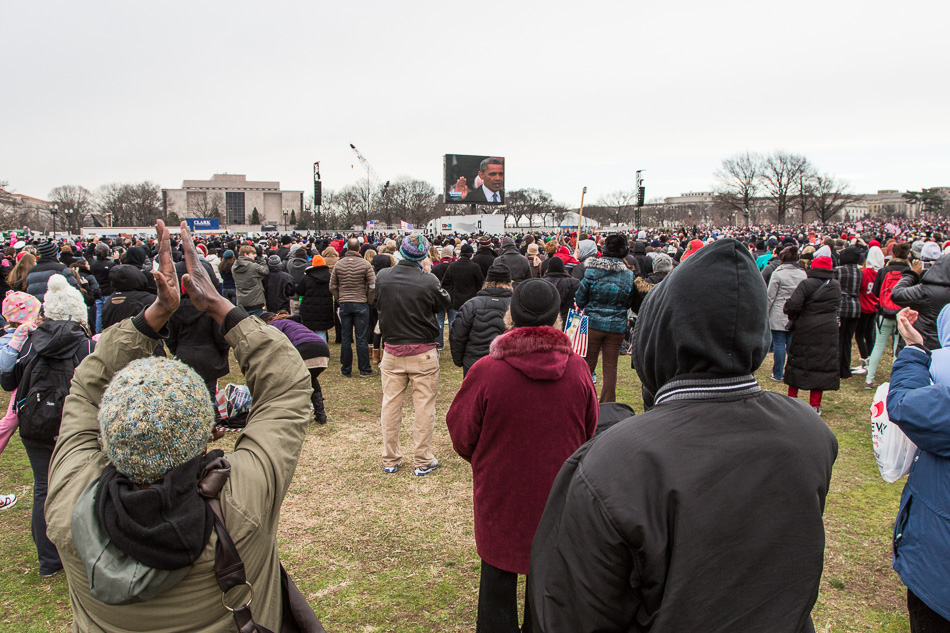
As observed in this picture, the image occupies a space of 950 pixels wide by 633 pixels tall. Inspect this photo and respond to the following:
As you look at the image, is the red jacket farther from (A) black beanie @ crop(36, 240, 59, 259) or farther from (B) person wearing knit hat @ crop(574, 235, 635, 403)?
(A) black beanie @ crop(36, 240, 59, 259)

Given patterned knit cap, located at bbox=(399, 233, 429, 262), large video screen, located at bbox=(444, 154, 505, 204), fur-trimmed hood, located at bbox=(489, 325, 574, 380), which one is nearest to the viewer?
fur-trimmed hood, located at bbox=(489, 325, 574, 380)

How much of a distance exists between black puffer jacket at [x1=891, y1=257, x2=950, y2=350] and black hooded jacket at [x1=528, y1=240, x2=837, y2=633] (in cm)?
549

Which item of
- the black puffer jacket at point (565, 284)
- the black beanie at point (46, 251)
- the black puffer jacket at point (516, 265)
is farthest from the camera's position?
the black puffer jacket at point (516, 265)

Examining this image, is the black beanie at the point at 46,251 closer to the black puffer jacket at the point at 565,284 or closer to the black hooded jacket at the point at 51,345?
the black hooded jacket at the point at 51,345

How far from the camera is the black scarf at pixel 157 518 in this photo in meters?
1.42

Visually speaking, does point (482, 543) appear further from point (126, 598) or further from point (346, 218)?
point (346, 218)

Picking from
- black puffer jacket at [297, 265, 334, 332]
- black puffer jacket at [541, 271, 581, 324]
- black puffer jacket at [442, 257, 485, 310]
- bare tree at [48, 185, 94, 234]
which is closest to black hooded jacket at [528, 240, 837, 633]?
black puffer jacket at [541, 271, 581, 324]

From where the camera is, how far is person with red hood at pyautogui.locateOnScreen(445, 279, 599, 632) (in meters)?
2.73

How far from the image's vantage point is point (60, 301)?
370 cm

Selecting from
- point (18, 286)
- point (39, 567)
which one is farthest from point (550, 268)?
point (18, 286)

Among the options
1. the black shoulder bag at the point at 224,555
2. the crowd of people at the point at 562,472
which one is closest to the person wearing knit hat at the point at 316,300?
the crowd of people at the point at 562,472

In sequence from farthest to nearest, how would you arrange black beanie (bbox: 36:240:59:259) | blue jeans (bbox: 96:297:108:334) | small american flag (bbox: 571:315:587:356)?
blue jeans (bbox: 96:297:108:334) < black beanie (bbox: 36:240:59:259) < small american flag (bbox: 571:315:587:356)

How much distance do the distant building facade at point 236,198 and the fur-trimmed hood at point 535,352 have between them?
11636 cm

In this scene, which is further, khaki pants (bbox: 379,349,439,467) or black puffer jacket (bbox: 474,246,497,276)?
black puffer jacket (bbox: 474,246,497,276)
